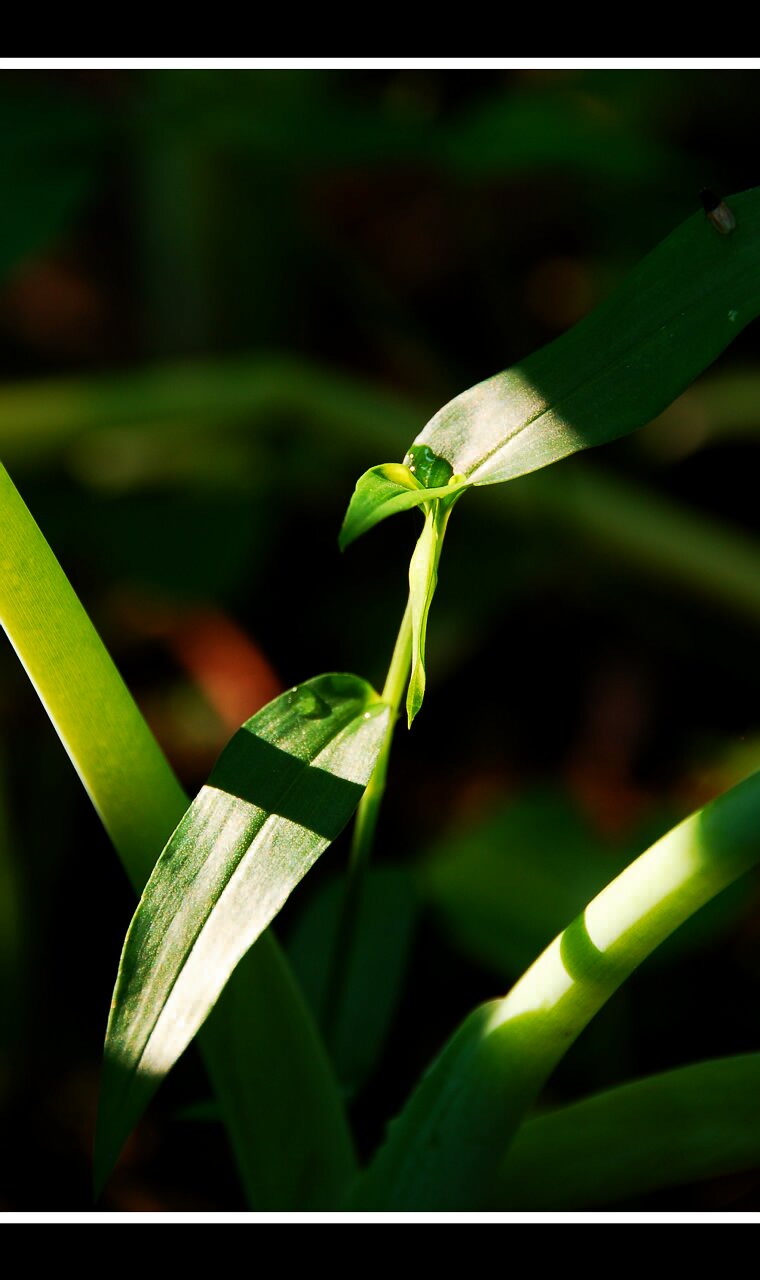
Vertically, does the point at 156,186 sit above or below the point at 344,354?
above

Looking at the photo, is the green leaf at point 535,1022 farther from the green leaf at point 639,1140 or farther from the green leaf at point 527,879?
the green leaf at point 527,879

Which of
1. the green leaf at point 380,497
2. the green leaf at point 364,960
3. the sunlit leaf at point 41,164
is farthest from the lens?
the sunlit leaf at point 41,164

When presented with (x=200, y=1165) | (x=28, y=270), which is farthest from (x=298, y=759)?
(x=28, y=270)

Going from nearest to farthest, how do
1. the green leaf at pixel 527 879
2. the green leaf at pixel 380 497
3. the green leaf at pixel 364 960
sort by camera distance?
the green leaf at pixel 380 497, the green leaf at pixel 364 960, the green leaf at pixel 527 879

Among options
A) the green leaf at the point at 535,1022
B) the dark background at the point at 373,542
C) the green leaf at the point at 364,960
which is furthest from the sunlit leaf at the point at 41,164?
the green leaf at the point at 535,1022

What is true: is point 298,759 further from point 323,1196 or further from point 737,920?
point 737,920

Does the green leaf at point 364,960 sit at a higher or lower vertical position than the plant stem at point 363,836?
lower

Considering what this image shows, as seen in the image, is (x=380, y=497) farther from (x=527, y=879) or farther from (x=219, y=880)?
(x=527, y=879)
